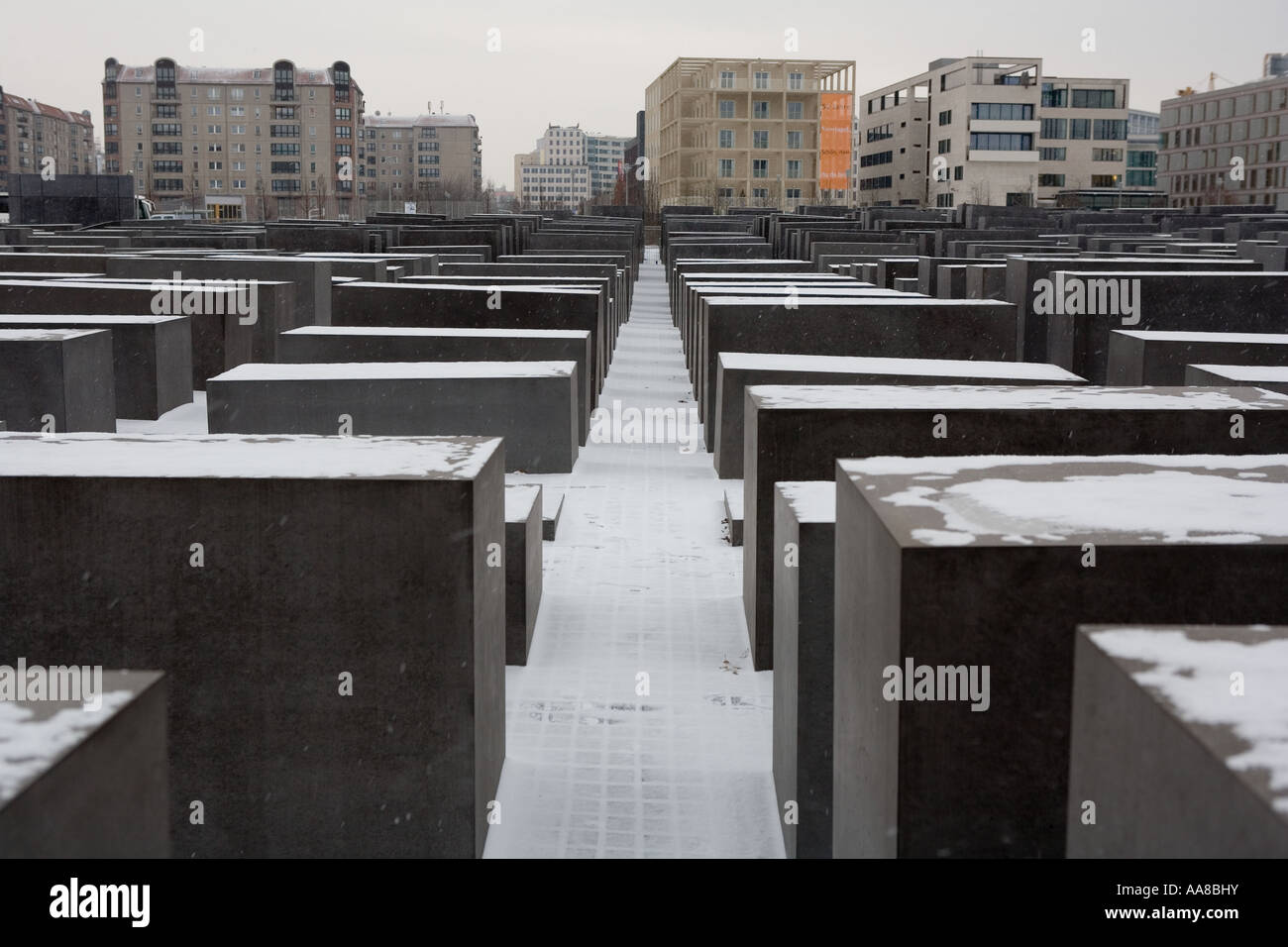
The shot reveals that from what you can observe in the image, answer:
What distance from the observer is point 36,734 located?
228cm

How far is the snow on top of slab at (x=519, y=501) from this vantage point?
7445 millimetres

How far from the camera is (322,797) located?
461 centimetres

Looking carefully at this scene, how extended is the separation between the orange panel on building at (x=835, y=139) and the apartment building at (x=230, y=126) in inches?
2118

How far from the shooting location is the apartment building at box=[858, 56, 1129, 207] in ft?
310

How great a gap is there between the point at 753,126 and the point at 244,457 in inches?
3592

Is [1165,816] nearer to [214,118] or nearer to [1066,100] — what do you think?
[1066,100]

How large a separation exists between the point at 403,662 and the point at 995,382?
6.53 metres

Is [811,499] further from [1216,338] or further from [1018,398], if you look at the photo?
[1216,338]

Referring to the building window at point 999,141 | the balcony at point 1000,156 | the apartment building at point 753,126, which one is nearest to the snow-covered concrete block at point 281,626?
the apartment building at point 753,126

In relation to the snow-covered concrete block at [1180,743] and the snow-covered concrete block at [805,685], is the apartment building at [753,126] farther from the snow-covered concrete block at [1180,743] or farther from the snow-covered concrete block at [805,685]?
the snow-covered concrete block at [1180,743]

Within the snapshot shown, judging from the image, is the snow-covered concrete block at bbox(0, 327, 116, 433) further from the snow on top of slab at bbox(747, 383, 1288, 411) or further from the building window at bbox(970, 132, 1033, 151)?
the building window at bbox(970, 132, 1033, 151)

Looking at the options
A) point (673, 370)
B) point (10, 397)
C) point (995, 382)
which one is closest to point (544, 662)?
point (995, 382)

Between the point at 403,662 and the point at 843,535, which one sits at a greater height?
the point at 843,535

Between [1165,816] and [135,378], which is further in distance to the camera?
[135,378]
